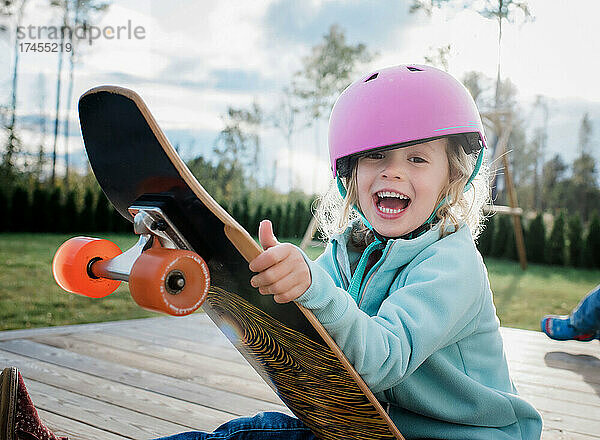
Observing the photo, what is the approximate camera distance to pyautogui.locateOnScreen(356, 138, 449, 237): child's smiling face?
1261mm

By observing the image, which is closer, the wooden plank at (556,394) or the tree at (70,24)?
the wooden plank at (556,394)

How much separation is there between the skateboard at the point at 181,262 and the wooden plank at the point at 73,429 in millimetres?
963

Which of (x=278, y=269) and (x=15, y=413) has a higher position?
(x=278, y=269)

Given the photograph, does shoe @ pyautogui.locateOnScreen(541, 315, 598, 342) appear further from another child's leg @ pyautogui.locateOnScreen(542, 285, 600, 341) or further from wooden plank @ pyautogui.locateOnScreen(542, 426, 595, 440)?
wooden plank @ pyautogui.locateOnScreen(542, 426, 595, 440)

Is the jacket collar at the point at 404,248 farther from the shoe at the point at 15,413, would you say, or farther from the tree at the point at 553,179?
the tree at the point at 553,179

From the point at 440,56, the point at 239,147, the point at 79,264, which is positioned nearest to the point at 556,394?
the point at 79,264

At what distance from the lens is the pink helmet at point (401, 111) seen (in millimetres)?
1215

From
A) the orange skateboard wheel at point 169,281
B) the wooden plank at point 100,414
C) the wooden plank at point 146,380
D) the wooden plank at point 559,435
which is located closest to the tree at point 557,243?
the wooden plank at point 559,435

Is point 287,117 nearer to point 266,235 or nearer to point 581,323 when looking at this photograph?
point 581,323

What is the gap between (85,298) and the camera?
6129 millimetres

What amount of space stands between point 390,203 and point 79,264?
67 centimetres

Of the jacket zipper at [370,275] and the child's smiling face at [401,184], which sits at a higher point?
the child's smiling face at [401,184]

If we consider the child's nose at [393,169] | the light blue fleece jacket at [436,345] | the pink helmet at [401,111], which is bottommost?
the light blue fleece jacket at [436,345]

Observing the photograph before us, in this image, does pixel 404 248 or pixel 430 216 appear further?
pixel 430 216
